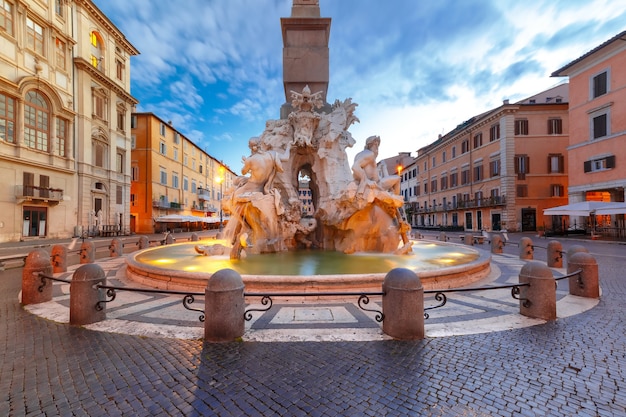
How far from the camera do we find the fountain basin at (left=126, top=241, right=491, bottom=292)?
557 cm

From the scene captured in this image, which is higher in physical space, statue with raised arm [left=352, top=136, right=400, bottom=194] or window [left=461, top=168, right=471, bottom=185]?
window [left=461, top=168, right=471, bottom=185]

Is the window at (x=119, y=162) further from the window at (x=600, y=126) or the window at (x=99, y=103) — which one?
the window at (x=600, y=126)

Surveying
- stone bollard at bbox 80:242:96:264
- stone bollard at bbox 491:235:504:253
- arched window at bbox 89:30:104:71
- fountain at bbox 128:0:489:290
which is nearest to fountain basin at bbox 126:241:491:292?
fountain at bbox 128:0:489:290

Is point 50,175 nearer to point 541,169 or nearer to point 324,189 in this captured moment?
point 324,189

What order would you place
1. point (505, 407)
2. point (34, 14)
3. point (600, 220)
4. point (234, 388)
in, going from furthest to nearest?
point (600, 220), point (34, 14), point (234, 388), point (505, 407)

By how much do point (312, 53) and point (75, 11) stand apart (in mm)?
26087

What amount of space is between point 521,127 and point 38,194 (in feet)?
144

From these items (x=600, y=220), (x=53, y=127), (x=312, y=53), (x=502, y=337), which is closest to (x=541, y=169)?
(x=600, y=220)

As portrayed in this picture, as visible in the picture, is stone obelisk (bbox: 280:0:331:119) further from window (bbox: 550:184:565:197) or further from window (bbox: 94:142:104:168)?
window (bbox: 550:184:565:197)

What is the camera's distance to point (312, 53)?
12953 millimetres

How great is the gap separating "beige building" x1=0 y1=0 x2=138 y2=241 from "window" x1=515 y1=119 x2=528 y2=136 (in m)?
41.4

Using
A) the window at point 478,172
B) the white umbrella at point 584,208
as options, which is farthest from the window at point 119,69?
the white umbrella at point 584,208

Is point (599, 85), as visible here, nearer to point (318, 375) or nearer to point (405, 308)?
point (405, 308)

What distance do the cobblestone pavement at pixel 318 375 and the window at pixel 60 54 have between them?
94.5 ft
